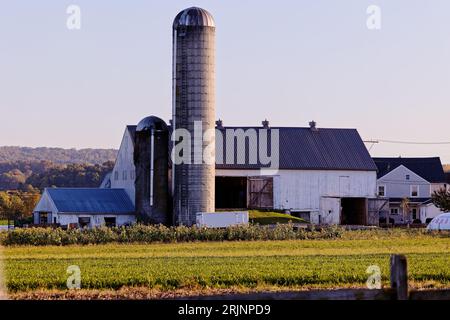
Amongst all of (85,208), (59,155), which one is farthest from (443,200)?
(59,155)

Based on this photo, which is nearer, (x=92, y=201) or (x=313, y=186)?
(x=92, y=201)

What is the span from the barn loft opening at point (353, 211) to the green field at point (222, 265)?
24747 mm

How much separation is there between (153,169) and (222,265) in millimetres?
28509

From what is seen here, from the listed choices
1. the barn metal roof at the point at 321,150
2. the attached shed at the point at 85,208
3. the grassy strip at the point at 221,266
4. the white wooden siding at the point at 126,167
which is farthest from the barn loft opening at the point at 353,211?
the grassy strip at the point at 221,266

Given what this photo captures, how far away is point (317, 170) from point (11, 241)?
25880 mm

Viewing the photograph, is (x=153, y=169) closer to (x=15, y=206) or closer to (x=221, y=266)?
(x=221, y=266)

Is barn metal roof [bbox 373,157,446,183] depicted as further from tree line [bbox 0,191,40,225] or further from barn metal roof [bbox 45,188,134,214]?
tree line [bbox 0,191,40,225]

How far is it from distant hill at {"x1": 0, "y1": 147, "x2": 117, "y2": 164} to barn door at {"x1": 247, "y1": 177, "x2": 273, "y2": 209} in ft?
370

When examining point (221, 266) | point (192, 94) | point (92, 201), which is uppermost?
point (192, 94)

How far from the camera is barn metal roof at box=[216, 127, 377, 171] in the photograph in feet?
210

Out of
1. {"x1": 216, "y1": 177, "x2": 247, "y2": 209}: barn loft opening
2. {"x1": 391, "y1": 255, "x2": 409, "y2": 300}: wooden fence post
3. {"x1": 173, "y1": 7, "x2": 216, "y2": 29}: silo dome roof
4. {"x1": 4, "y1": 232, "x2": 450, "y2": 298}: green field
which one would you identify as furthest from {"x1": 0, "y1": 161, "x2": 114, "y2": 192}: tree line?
{"x1": 391, "y1": 255, "x2": 409, "y2": 300}: wooden fence post

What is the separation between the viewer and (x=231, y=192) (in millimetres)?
63938
